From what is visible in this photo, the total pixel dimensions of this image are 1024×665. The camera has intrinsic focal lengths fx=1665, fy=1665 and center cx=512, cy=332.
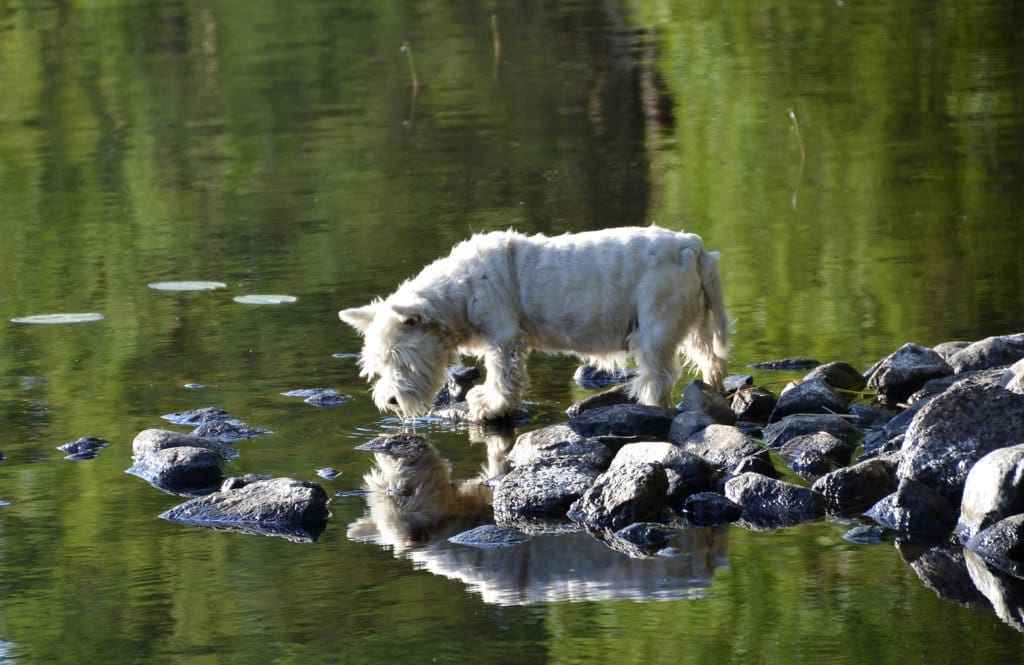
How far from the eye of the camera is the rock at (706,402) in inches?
451

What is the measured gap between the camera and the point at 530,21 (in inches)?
1583

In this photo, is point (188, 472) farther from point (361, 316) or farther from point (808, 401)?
point (808, 401)

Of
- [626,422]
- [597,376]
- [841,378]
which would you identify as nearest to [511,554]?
[626,422]

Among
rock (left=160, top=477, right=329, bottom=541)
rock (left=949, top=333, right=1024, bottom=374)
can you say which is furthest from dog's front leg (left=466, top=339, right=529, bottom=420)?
rock (left=949, top=333, right=1024, bottom=374)

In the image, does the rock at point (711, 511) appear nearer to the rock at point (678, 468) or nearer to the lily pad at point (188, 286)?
the rock at point (678, 468)

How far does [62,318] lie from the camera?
16.9 m

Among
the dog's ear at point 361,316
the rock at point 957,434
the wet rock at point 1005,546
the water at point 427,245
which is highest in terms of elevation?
the dog's ear at point 361,316

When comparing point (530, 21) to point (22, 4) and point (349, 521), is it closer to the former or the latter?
point (22, 4)

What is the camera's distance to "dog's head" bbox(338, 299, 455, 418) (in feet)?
39.6

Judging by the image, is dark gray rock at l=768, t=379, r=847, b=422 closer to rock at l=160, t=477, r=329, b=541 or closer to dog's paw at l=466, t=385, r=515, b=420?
dog's paw at l=466, t=385, r=515, b=420

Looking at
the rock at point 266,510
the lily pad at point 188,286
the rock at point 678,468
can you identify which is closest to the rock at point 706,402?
the rock at point 678,468

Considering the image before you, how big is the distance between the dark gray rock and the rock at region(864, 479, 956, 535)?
6.57 ft

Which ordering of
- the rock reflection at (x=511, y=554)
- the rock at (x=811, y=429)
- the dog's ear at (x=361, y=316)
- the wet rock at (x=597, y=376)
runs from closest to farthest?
the rock reflection at (x=511, y=554), the rock at (x=811, y=429), the dog's ear at (x=361, y=316), the wet rock at (x=597, y=376)

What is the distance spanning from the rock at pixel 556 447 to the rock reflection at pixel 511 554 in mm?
229
